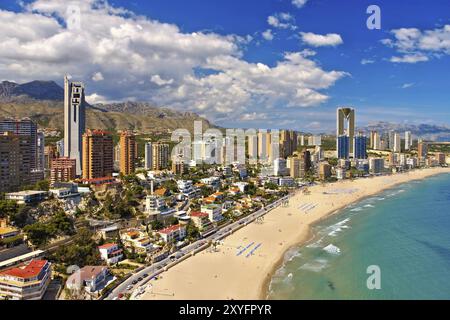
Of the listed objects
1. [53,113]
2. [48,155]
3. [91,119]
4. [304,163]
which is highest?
[53,113]

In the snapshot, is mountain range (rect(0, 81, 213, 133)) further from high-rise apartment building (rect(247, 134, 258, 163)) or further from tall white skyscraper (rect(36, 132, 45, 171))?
tall white skyscraper (rect(36, 132, 45, 171))

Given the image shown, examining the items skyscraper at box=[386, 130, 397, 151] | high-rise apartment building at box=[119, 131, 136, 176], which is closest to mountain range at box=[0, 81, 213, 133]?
high-rise apartment building at box=[119, 131, 136, 176]

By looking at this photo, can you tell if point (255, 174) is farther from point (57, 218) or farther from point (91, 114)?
A: point (91, 114)

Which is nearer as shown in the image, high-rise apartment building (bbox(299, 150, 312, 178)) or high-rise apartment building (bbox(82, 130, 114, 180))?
high-rise apartment building (bbox(82, 130, 114, 180))

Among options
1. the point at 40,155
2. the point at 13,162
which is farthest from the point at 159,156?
the point at 13,162

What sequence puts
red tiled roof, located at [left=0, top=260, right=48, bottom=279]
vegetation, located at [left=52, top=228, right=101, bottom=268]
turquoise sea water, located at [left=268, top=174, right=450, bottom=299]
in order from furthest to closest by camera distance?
vegetation, located at [left=52, top=228, right=101, bottom=268] < turquoise sea water, located at [left=268, top=174, right=450, bottom=299] < red tiled roof, located at [left=0, top=260, right=48, bottom=279]

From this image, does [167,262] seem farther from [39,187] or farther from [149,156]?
[149,156]
